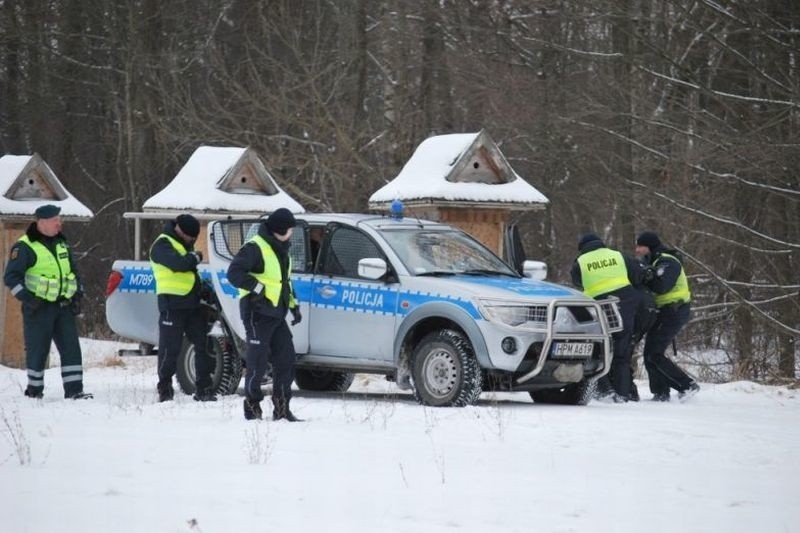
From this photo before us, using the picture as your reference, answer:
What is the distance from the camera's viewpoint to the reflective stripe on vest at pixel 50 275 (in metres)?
13.2

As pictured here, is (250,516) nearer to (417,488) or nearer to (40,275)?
(417,488)

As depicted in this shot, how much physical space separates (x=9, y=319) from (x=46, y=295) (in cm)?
645

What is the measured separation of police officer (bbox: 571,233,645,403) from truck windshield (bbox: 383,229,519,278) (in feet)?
2.78

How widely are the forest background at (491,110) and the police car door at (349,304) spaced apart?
660cm

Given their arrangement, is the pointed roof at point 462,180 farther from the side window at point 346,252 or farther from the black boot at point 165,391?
the black boot at point 165,391

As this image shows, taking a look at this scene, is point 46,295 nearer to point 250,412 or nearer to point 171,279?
point 171,279

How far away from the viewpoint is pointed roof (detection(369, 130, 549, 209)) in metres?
15.6

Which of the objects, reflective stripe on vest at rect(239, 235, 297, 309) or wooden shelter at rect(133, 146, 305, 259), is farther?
wooden shelter at rect(133, 146, 305, 259)

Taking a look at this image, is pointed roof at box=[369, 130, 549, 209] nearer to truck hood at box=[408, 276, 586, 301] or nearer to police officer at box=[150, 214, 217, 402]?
truck hood at box=[408, 276, 586, 301]

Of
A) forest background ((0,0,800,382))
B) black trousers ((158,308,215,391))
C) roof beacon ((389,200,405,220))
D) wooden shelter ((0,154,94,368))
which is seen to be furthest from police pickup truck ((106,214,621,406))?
forest background ((0,0,800,382))

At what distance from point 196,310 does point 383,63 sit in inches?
695

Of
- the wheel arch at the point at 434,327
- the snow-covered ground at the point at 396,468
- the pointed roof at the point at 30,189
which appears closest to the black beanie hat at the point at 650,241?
the snow-covered ground at the point at 396,468

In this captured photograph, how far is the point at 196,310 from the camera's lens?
43.8 ft

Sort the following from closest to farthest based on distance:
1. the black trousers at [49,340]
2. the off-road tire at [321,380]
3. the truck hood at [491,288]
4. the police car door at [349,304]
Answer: the truck hood at [491,288], the police car door at [349,304], the black trousers at [49,340], the off-road tire at [321,380]
